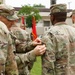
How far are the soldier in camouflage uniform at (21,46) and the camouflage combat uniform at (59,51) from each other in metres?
0.11

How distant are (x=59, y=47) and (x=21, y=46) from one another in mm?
663

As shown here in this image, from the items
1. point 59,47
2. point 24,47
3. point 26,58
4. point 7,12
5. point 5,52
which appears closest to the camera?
point 5,52

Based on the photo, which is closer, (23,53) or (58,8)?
(58,8)

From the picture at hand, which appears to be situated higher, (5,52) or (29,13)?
(5,52)

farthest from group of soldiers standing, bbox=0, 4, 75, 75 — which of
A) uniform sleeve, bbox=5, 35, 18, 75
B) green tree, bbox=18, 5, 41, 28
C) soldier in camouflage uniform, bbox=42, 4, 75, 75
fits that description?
green tree, bbox=18, 5, 41, 28

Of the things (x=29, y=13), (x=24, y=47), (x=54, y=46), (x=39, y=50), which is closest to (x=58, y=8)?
(x=54, y=46)

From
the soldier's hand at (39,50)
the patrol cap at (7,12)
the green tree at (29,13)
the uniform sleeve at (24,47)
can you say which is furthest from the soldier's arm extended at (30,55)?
the green tree at (29,13)

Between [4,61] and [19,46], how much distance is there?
1185mm

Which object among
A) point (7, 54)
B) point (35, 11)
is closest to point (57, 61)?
point (7, 54)

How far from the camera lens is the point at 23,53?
5555mm

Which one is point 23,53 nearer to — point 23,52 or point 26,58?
point 23,52

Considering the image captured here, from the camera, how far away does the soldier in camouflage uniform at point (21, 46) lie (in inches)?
197

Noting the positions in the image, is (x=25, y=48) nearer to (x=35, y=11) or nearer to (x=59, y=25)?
(x=59, y=25)

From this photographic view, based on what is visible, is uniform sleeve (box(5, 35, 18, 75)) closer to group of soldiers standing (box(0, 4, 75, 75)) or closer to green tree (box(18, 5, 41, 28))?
group of soldiers standing (box(0, 4, 75, 75))
